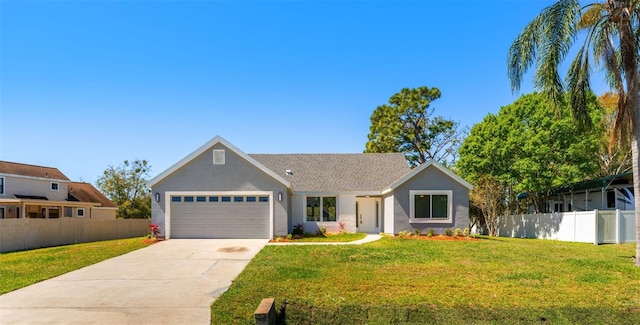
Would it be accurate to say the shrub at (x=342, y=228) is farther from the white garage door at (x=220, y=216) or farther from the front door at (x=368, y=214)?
the white garage door at (x=220, y=216)

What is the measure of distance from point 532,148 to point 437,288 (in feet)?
63.3

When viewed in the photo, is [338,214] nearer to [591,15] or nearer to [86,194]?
[591,15]

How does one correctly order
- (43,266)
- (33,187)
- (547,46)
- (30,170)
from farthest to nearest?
1. (30,170)
2. (33,187)
3. (547,46)
4. (43,266)

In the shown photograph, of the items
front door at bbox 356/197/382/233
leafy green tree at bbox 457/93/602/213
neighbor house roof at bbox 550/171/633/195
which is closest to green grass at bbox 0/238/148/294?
front door at bbox 356/197/382/233

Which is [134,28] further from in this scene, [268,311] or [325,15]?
[268,311]

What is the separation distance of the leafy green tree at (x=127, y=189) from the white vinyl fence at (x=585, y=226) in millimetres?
35476

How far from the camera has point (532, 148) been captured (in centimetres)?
2525

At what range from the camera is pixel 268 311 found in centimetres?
685

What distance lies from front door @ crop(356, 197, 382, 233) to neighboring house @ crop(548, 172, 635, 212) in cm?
1159

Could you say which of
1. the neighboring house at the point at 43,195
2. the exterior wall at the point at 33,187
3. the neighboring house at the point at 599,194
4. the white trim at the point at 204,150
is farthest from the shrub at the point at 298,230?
the exterior wall at the point at 33,187

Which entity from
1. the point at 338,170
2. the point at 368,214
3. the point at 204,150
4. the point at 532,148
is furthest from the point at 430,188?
the point at 204,150

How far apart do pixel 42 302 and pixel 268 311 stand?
5.16 meters

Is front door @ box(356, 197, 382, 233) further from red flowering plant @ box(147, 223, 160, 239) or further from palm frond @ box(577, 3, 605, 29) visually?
palm frond @ box(577, 3, 605, 29)

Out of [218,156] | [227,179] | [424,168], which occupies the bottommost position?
[227,179]
